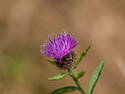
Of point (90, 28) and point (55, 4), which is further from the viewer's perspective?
point (55, 4)

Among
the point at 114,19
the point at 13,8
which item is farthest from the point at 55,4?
the point at 114,19

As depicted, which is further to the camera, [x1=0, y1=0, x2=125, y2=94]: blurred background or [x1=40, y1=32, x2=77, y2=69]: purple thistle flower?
[x1=0, y1=0, x2=125, y2=94]: blurred background

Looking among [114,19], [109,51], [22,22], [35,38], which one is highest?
[22,22]

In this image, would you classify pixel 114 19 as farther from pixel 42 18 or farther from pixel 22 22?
→ pixel 22 22

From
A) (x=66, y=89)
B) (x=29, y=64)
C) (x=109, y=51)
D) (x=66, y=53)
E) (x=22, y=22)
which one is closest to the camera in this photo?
(x=66, y=89)

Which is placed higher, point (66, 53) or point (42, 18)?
point (42, 18)

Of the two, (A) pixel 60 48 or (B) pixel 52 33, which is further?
(B) pixel 52 33

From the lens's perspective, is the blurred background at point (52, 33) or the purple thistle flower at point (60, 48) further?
the blurred background at point (52, 33)

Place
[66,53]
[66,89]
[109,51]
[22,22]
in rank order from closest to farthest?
[66,89], [66,53], [109,51], [22,22]
